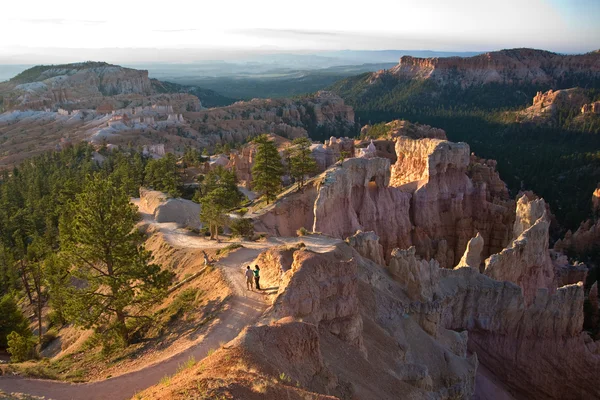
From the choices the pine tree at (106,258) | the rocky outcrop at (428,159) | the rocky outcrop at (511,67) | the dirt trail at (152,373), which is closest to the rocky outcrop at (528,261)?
the rocky outcrop at (428,159)

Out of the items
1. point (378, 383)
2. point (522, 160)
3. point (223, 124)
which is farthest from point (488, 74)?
point (378, 383)

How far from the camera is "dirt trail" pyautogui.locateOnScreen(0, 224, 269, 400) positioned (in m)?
12.4

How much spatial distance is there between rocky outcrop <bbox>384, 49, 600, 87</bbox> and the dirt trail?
150223 millimetres

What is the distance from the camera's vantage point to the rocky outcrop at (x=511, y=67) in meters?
140

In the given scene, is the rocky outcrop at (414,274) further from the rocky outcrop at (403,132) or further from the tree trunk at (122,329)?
the rocky outcrop at (403,132)

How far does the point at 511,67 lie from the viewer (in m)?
147

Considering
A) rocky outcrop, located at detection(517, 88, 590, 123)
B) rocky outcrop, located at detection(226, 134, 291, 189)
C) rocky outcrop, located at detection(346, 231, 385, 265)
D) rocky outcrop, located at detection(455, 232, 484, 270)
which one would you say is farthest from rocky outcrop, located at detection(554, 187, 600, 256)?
rocky outcrop, located at detection(517, 88, 590, 123)

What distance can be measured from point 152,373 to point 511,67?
161m

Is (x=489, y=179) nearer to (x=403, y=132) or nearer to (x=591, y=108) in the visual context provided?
(x=403, y=132)

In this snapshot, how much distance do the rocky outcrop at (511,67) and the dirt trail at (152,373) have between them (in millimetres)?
150223

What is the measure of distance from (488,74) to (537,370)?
143m

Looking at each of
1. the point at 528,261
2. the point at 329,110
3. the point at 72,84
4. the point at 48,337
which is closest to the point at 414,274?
the point at 528,261

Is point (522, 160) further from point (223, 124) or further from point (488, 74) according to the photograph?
point (488, 74)

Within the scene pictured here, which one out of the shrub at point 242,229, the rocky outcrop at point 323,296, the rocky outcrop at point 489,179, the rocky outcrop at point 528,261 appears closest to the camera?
the rocky outcrop at point 323,296
